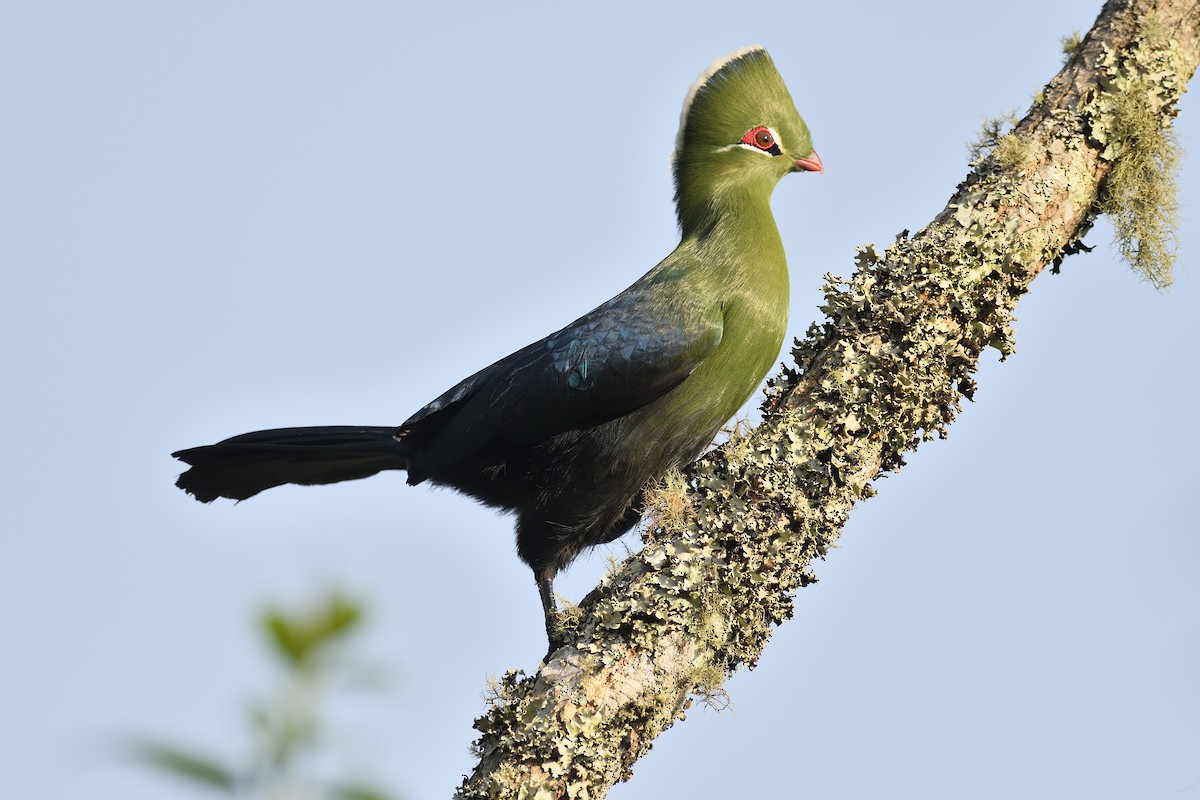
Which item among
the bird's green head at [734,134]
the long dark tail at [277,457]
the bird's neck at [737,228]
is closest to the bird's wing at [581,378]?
the long dark tail at [277,457]

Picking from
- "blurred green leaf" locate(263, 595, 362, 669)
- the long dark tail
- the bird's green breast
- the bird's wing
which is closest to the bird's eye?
the bird's green breast

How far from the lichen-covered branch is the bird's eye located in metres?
1.35

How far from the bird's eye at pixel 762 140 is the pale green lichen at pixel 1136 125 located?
155 centimetres

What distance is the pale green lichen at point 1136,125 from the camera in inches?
135

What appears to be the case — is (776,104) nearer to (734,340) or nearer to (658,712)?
(734,340)

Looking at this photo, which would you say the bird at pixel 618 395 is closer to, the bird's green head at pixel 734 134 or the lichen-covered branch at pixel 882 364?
the bird's green head at pixel 734 134

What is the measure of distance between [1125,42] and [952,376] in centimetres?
108

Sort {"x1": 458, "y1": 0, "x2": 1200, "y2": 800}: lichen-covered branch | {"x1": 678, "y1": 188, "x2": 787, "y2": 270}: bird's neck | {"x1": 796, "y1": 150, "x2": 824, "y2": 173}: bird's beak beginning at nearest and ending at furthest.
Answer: {"x1": 458, "y1": 0, "x2": 1200, "y2": 800}: lichen-covered branch → {"x1": 678, "y1": 188, "x2": 787, "y2": 270}: bird's neck → {"x1": 796, "y1": 150, "x2": 824, "y2": 173}: bird's beak

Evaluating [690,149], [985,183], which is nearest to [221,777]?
[985,183]

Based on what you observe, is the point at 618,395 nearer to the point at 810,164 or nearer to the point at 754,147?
the point at 754,147

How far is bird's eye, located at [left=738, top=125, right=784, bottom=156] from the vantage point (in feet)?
15.7

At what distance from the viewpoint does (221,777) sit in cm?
152

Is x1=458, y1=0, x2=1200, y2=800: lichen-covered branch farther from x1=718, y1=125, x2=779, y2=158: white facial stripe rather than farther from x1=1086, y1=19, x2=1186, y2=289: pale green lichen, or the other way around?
x1=718, y1=125, x2=779, y2=158: white facial stripe

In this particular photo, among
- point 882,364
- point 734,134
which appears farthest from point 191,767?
point 734,134
